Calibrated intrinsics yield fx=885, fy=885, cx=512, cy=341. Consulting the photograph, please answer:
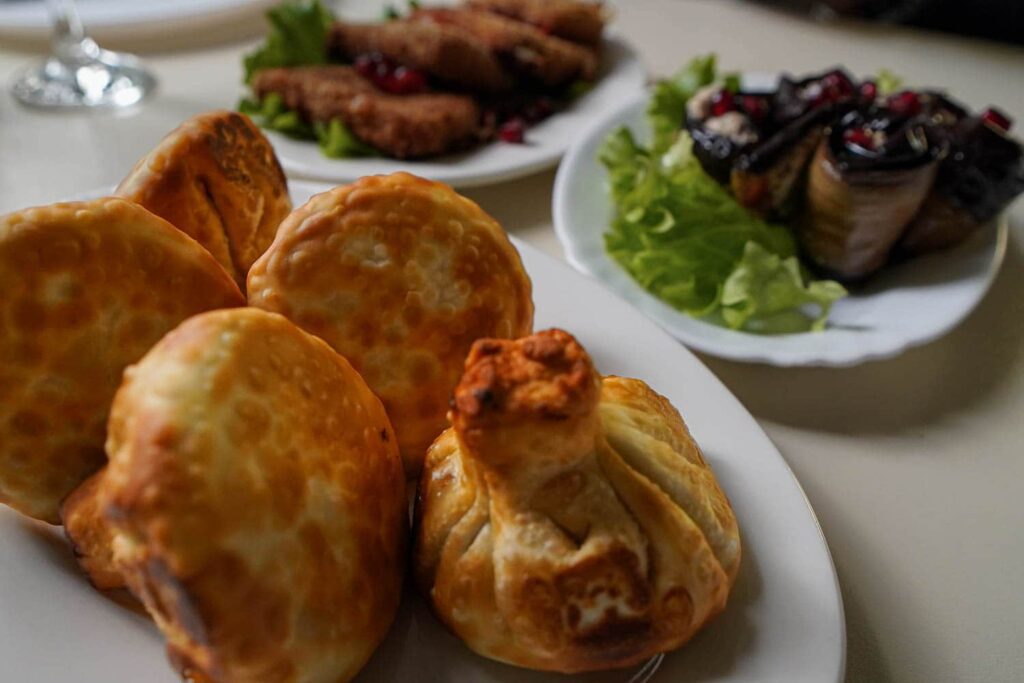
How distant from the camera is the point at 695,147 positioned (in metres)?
2.03

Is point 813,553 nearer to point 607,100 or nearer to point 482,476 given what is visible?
point 482,476

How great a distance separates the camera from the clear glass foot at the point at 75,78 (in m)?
2.62

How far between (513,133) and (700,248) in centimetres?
66

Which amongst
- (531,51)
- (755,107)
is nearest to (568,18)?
(531,51)

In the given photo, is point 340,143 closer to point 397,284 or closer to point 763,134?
point 763,134

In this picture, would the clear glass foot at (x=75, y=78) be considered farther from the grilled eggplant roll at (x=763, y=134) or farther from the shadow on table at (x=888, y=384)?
the shadow on table at (x=888, y=384)

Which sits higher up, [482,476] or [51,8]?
[482,476]

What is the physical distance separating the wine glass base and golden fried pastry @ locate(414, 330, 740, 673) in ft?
7.22

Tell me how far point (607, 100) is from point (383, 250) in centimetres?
168

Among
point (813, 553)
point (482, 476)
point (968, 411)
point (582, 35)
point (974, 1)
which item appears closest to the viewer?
point (482, 476)

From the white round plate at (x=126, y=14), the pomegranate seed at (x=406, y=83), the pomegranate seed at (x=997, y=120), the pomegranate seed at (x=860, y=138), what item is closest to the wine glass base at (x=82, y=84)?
the white round plate at (x=126, y=14)

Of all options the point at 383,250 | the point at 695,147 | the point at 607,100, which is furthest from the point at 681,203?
the point at 383,250

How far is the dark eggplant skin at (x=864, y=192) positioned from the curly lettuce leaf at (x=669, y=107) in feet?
1.41

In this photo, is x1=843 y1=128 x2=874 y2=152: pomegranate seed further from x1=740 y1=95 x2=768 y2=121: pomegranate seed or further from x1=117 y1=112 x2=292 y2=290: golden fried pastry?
x1=117 y1=112 x2=292 y2=290: golden fried pastry
